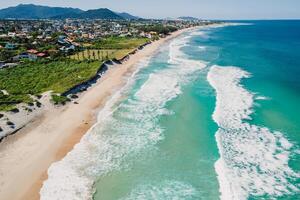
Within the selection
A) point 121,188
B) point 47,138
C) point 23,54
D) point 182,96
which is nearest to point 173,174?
point 121,188

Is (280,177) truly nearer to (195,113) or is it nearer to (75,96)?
(195,113)

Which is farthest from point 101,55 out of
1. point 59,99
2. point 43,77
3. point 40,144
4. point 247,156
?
point 247,156

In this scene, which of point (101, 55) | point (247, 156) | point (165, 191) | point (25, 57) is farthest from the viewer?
point (101, 55)

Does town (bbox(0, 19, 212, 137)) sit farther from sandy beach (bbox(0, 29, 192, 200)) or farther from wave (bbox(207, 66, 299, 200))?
wave (bbox(207, 66, 299, 200))

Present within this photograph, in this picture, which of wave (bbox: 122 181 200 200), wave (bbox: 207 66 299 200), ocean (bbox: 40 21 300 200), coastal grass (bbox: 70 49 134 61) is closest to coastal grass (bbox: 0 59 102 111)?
coastal grass (bbox: 70 49 134 61)

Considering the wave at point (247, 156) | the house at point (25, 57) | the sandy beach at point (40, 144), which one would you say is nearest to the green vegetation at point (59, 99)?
the sandy beach at point (40, 144)

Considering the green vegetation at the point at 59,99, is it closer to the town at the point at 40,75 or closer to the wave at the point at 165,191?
the town at the point at 40,75

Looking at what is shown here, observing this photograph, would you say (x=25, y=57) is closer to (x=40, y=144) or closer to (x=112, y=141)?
(x=40, y=144)

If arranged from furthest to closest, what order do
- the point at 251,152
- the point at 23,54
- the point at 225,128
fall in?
the point at 23,54 < the point at 225,128 < the point at 251,152
